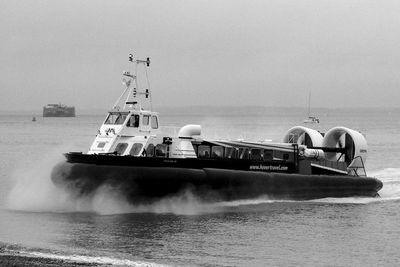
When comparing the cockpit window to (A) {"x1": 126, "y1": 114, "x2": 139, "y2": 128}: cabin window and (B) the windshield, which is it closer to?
(B) the windshield

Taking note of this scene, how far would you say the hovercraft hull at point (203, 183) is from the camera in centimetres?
1658

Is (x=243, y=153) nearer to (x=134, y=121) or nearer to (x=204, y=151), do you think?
(x=204, y=151)

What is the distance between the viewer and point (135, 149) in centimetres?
1792

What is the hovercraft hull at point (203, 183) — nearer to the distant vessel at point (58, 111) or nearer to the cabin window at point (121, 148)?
the cabin window at point (121, 148)

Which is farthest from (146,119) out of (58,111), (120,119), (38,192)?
(58,111)

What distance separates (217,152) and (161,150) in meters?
1.94

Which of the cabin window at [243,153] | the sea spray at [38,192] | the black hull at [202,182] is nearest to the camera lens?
the black hull at [202,182]

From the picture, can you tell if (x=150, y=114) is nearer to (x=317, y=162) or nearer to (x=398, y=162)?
(x=317, y=162)

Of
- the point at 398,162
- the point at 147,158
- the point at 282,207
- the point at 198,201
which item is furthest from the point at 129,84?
the point at 398,162

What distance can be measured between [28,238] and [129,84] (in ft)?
19.9

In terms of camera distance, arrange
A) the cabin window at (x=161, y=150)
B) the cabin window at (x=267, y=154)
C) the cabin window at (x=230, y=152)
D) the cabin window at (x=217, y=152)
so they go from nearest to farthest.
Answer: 1. the cabin window at (x=161, y=150)
2. the cabin window at (x=217, y=152)
3. the cabin window at (x=230, y=152)
4. the cabin window at (x=267, y=154)

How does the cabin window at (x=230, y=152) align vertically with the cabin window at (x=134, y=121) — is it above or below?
below

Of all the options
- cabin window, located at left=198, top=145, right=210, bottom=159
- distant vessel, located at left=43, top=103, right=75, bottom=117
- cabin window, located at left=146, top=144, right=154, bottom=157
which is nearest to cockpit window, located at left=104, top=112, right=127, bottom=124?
cabin window, located at left=146, top=144, right=154, bottom=157

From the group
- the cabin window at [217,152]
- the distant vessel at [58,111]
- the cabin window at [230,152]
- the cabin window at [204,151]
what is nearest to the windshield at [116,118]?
the cabin window at [204,151]
